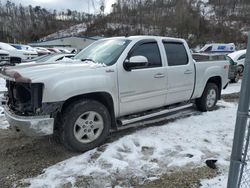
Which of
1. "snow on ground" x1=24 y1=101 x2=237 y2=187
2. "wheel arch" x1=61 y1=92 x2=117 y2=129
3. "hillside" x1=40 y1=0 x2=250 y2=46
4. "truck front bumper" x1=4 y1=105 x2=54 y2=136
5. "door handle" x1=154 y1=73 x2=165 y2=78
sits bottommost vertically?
"snow on ground" x1=24 y1=101 x2=237 y2=187

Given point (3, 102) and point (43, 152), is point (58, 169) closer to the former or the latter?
point (43, 152)

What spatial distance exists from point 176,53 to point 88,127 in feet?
9.03

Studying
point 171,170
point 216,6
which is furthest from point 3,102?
point 216,6

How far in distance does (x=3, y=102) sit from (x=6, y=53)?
1388 centimetres

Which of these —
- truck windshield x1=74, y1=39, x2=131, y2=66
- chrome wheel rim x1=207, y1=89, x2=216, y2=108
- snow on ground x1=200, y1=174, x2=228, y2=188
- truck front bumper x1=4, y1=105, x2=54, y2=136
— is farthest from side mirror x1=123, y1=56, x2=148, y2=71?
chrome wheel rim x1=207, y1=89, x2=216, y2=108

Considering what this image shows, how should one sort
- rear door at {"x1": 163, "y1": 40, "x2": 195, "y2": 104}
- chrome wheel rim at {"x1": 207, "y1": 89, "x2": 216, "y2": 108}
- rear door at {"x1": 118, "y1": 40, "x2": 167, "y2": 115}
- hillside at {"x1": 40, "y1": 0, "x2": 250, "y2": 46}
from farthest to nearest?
hillside at {"x1": 40, "y1": 0, "x2": 250, "y2": 46} < chrome wheel rim at {"x1": 207, "y1": 89, "x2": 216, "y2": 108} < rear door at {"x1": 163, "y1": 40, "x2": 195, "y2": 104} < rear door at {"x1": 118, "y1": 40, "x2": 167, "y2": 115}

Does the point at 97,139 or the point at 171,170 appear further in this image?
the point at 97,139

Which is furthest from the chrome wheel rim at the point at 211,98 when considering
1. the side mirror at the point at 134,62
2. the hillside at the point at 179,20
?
the hillside at the point at 179,20

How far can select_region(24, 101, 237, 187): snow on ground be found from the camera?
3744mm

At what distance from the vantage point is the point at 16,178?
3.82 metres

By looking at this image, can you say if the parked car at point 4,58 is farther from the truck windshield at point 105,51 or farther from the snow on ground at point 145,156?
the snow on ground at point 145,156

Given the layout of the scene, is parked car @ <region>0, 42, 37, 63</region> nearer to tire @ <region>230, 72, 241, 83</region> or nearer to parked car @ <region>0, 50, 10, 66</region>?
parked car @ <region>0, 50, 10, 66</region>

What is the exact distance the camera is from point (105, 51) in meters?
5.27

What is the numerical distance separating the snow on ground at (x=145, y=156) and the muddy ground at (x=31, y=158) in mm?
190
